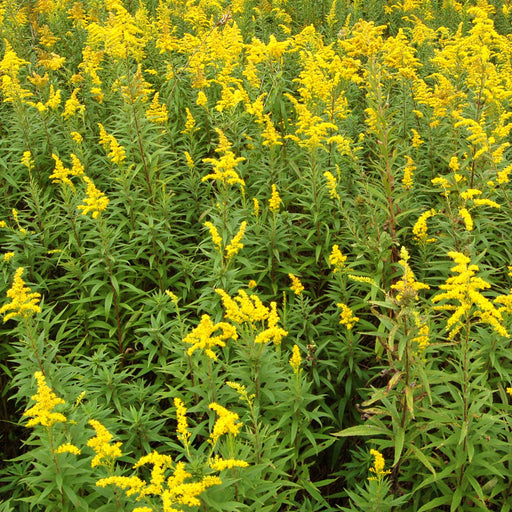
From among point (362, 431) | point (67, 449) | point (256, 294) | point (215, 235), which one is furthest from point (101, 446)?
point (256, 294)

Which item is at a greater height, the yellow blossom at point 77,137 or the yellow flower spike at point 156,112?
the yellow flower spike at point 156,112

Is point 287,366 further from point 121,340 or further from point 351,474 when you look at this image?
point 121,340

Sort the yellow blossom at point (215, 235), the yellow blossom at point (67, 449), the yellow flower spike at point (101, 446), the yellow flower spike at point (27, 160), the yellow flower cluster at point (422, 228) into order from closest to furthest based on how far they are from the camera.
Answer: the yellow flower spike at point (101, 446) < the yellow blossom at point (67, 449) < the yellow blossom at point (215, 235) < the yellow flower cluster at point (422, 228) < the yellow flower spike at point (27, 160)

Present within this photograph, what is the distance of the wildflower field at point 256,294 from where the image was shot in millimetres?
2514

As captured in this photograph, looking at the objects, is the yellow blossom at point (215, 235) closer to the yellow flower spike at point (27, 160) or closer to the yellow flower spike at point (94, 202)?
the yellow flower spike at point (94, 202)

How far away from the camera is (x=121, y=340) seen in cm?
376

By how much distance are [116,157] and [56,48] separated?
396 centimetres

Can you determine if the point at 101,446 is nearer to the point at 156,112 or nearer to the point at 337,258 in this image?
the point at 337,258

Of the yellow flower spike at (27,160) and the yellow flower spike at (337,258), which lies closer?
the yellow flower spike at (337,258)

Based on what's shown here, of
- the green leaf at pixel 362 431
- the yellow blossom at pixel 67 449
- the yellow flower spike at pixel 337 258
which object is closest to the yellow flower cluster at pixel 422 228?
the yellow flower spike at pixel 337 258

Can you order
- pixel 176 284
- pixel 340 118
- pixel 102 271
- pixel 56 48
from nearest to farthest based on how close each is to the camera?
1. pixel 102 271
2. pixel 176 284
3. pixel 340 118
4. pixel 56 48

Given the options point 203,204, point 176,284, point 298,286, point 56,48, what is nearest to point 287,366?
point 298,286

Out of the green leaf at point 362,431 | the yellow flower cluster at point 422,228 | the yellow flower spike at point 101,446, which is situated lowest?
the green leaf at point 362,431

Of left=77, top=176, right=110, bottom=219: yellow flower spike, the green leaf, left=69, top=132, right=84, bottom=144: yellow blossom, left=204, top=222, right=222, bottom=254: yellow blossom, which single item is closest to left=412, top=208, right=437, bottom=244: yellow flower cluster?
left=204, top=222, right=222, bottom=254: yellow blossom
